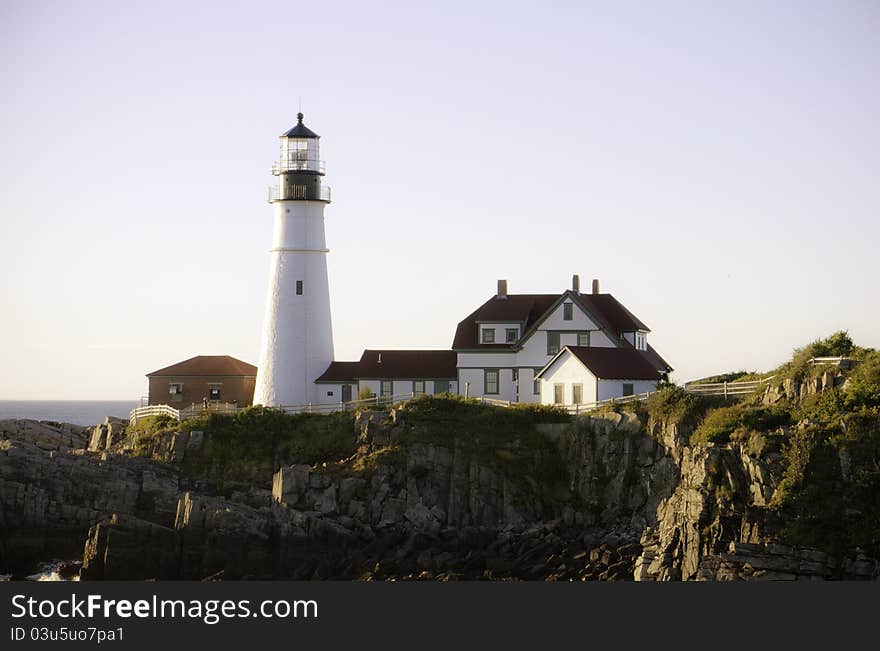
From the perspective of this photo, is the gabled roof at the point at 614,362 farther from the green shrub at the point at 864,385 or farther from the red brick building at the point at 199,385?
the red brick building at the point at 199,385

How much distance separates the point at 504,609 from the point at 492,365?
24937mm

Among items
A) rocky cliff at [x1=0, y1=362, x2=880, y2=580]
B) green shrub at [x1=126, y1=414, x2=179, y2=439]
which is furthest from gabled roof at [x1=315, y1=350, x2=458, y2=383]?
green shrub at [x1=126, y1=414, x2=179, y2=439]

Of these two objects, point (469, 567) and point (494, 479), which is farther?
point (494, 479)

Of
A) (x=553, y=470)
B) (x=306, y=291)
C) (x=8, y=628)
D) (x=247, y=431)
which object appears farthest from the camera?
(x=306, y=291)

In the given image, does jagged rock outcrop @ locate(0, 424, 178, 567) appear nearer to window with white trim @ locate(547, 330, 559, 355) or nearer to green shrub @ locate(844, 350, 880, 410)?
window with white trim @ locate(547, 330, 559, 355)

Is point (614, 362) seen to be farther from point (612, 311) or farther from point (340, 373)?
point (340, 373)

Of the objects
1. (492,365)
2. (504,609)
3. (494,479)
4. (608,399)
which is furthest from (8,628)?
(492,365)

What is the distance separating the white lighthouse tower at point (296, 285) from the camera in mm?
59469

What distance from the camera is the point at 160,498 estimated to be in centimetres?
4903

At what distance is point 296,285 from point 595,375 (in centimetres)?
1242

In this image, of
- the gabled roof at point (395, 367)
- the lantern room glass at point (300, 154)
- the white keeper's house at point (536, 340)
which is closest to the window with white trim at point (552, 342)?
the white keeper's house at point (536, 340)

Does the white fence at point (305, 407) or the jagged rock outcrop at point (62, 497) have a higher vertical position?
the white fence at point (305, 407)

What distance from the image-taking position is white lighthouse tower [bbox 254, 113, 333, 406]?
59.5m

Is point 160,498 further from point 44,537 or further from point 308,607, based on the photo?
point 308,607
